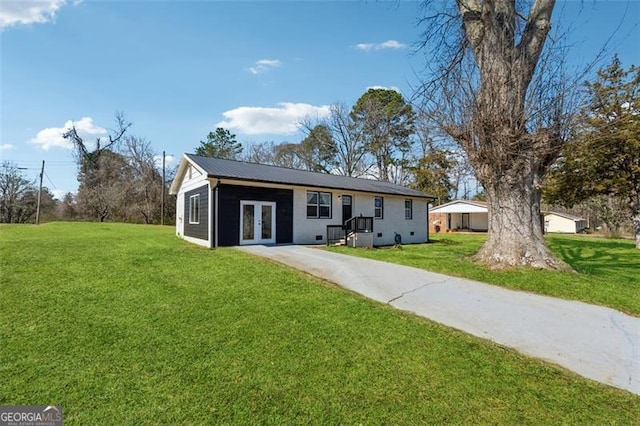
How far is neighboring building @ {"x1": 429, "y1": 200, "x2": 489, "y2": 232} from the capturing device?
33.0 m

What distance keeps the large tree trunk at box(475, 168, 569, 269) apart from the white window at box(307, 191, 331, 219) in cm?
780

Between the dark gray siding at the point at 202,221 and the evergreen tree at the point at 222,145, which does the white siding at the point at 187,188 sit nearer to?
the dark gray siding at the point at 202,221

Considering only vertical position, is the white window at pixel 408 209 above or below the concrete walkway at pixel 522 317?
above

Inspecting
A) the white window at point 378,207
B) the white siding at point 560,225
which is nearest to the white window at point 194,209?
the white window at point 378,207

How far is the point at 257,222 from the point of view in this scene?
520 inches

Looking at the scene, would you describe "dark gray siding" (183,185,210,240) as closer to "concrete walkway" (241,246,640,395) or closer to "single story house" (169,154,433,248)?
"single story house" (169,154,433,248)

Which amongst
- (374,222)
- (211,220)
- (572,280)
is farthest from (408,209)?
(572,280)

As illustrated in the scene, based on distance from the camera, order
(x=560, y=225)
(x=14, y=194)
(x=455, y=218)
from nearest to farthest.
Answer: (x=14, y=194) < (x=455, y=218) < (x=560, y=225)

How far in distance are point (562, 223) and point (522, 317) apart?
40.1 m

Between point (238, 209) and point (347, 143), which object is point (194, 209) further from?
point (347, 143)

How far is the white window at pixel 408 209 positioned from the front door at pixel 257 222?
9.01 m

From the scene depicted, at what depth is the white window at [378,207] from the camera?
1756 cm

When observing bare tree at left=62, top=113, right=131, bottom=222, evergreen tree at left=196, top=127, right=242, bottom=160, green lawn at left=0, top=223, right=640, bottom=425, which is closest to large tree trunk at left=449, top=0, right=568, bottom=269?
green lawn at left=0, top=223, right=640, bottom=425

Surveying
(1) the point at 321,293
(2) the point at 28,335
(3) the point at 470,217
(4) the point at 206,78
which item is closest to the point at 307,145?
(3) the point at 470,217
